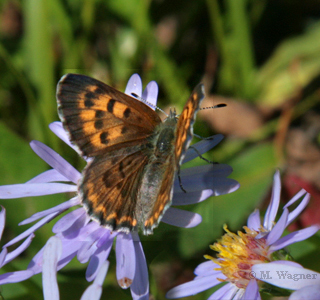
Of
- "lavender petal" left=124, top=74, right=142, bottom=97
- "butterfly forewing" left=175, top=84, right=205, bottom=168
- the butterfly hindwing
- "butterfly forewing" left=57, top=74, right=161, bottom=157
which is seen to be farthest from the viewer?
"lavender petal" left=124, top=74, right=142, bottom=97

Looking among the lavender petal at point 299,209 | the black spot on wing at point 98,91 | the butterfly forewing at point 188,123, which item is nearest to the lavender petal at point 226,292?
the lavender petal at point 299,209

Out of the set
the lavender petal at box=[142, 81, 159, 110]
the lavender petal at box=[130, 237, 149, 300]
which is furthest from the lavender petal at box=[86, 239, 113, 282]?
the lavender petal at box=[142, 81, 159, 110]

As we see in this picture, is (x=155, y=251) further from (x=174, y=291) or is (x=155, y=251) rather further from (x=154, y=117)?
(x=154, y=117)

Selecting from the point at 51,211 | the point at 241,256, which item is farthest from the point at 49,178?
the point at 241,256

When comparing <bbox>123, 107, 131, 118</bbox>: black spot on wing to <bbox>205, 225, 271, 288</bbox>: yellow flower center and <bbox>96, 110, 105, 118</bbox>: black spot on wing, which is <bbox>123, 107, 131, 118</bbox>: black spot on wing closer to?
<bbox>96, 110, 105, 118</bbox>: black spot on wing

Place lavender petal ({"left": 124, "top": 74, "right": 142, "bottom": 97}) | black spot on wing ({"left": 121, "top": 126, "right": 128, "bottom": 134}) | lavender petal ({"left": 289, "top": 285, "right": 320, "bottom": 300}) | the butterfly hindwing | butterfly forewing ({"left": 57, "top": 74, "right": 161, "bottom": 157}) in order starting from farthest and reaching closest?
lavender petal ({"left": 124, "top": 74, "right": 142, "bottom": 97}) < black spot on wing ({"left": 121, "top": 126, "right": 128, "bottom": 134}) < butterfly forewing ({"left": 57, "top": 74, "right": 161, "bottom": 157}) < the butterfly hindwing < lavender petal ({"left": 289, "top": 285, "right": 320, "bottom": 300})

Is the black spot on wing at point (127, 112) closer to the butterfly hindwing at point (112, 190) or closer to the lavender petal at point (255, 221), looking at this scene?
the butterfly hindwing at point (112, 190)

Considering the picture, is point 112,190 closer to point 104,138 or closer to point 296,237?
point 104,138

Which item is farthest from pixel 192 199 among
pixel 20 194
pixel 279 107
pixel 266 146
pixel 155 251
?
pixel 279 107
